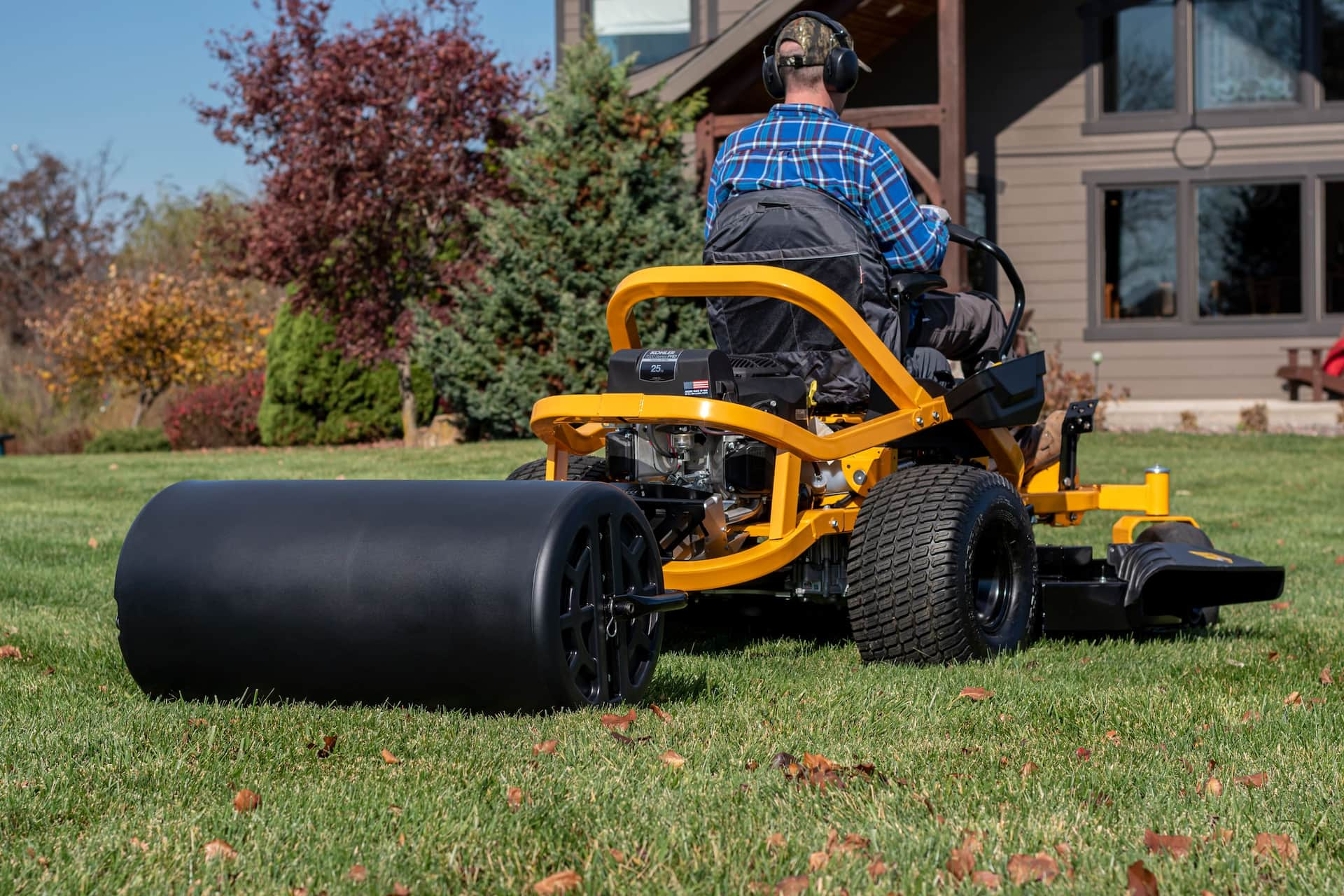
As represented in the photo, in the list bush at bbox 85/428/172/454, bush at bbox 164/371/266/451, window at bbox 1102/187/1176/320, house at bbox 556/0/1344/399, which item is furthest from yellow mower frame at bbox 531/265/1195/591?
bush at bbox 85/428/172/454

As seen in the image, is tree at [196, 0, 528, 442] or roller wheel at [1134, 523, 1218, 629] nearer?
roller wheel at [1134, 523, 1218, 629]

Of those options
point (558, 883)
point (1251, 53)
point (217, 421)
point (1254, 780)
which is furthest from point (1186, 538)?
point (217, 421)

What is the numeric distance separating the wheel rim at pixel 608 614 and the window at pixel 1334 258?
14.7 metres

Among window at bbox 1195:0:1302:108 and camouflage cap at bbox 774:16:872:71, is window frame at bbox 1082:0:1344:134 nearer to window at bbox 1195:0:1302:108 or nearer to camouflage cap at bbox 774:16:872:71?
window at bbox 1195:0:1302:108

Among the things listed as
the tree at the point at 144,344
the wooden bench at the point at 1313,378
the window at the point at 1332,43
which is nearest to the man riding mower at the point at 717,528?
the wooden bench at the point at 1313,378

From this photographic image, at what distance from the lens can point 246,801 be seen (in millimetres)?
3041

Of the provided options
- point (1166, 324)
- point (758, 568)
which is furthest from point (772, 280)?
point (1166, 324)

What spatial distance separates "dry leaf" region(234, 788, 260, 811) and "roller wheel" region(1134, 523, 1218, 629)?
3.76 metres

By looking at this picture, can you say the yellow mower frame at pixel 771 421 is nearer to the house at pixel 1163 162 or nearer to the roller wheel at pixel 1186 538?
the roller wheel at pixel 1186 538

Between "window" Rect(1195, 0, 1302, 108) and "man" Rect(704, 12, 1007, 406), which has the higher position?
"window" Rect(1195, 0, 1302, 108)

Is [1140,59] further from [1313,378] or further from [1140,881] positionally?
[1140,881]

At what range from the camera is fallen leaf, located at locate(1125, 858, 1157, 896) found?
100 inches

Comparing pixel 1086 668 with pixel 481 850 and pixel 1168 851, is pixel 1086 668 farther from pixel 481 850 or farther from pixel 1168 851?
pixel 481 850

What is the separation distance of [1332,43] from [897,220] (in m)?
13.5
